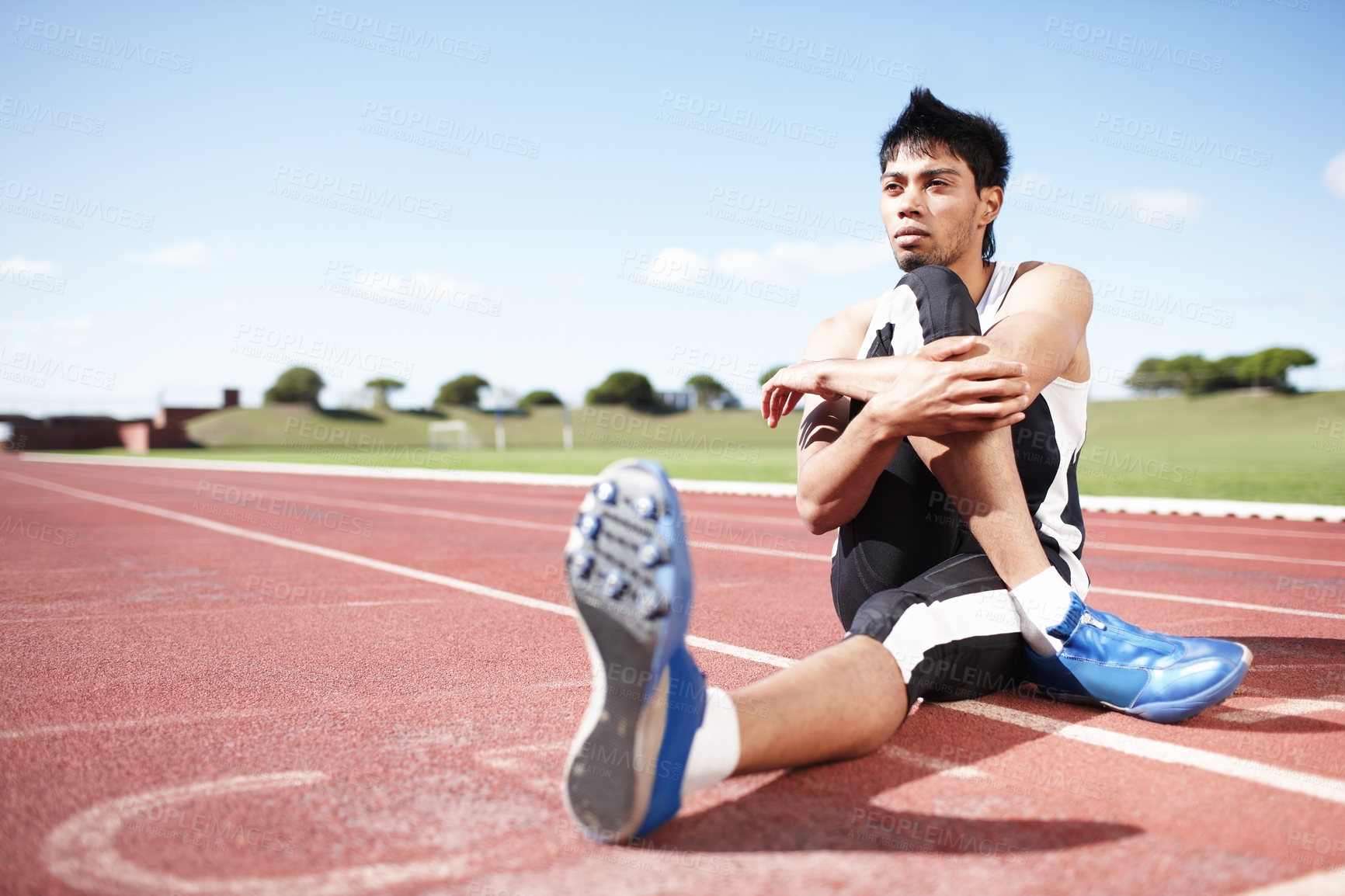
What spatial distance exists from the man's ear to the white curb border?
34.1ft

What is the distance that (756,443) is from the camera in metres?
63.2

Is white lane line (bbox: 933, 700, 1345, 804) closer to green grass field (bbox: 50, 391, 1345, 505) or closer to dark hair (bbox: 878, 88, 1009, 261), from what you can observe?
dark hair (bbox: 878, 88, 1009, 261)

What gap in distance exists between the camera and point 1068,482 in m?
3.04

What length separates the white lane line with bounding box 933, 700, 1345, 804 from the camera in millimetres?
2268

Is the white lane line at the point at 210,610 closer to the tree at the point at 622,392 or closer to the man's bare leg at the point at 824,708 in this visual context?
the man's bare leg at the point at 824,708

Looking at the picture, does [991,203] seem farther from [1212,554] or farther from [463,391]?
[463,391]

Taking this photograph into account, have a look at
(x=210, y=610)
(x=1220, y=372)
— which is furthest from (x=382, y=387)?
(x=210, y=610)

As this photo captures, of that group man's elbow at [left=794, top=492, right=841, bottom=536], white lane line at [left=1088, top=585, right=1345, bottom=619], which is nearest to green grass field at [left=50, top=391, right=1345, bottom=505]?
white lane line at [left=1088, top=585, right=1345, bottom=619]

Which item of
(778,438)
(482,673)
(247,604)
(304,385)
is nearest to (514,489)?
(247,604)

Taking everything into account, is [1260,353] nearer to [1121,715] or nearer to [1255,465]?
[1255,465]

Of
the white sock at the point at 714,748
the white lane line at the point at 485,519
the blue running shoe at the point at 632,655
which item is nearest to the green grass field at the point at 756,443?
the white lane line at the point at 485,519

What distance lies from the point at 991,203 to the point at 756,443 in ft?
197

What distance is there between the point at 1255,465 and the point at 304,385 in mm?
76226

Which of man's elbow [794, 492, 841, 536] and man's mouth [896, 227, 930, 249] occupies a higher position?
man's mouth [896, 227, 930, 249]
